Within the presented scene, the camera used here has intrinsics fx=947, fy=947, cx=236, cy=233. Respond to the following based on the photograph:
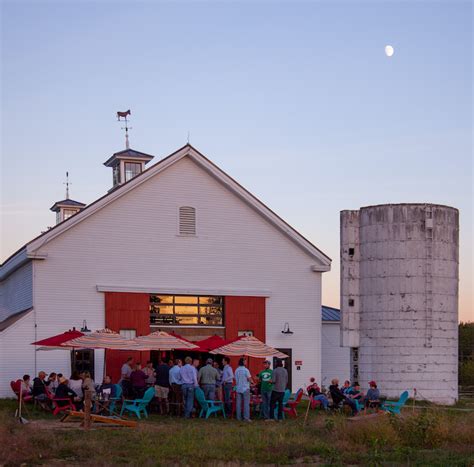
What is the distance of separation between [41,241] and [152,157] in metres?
10.7

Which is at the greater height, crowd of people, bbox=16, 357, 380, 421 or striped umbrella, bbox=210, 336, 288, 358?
striped umbrella, bbox=210, 336, 288, 358

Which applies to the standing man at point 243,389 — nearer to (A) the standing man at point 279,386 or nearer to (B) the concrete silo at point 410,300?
(A) the standing man at point 279,386

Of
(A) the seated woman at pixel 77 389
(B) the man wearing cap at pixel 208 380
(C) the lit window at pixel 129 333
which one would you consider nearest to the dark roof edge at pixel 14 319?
(C) the lit window at pixel 129 333

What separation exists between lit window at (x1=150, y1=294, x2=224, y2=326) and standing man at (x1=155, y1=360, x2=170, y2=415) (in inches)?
255

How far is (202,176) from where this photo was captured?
124 ft

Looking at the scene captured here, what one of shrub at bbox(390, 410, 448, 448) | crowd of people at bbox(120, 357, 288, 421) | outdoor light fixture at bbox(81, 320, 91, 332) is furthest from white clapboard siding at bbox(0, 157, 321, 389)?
shrub at bbox(390, 410, 448, 448)

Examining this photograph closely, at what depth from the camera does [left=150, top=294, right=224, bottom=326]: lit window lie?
36.3 meters

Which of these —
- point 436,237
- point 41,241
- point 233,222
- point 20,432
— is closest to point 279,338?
point 233,222

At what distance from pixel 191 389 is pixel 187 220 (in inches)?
421

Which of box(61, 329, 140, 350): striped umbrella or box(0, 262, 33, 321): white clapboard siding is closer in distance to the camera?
box(61, 329, 140, 350): striped umbrella

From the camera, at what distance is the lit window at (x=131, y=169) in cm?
4353

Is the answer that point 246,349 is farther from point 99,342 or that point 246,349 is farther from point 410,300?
point 410,300

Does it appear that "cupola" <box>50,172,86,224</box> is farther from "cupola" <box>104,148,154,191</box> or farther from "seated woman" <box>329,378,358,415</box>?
"seated woman" <box>329,378,358,415</box>

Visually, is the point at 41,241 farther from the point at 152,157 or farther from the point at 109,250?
the point at 152,157
